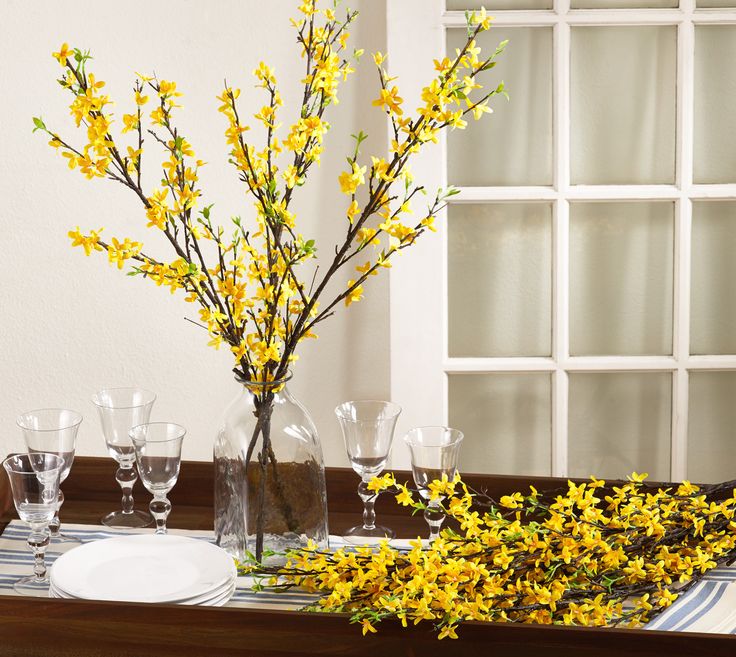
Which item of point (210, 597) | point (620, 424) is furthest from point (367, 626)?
point (620, 424)

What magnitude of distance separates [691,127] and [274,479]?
151cm

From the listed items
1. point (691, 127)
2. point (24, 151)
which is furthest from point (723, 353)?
point (24, 151)

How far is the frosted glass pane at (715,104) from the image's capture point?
2404 mm

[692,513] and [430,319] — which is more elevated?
[430,319]

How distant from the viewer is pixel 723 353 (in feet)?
8.36

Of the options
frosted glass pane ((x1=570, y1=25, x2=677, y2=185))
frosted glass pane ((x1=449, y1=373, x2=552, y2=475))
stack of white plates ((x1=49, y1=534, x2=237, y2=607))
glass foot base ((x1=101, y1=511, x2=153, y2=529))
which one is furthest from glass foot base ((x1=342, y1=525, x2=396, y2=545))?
frosted glass pane ((x1=570, y1=25, x2=677, y2=185))

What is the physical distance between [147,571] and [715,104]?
1.78m

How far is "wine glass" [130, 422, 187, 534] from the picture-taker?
1492 millimetres

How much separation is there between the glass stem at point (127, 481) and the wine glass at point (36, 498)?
22cm

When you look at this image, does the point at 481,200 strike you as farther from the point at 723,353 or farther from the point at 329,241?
the point at 723,353

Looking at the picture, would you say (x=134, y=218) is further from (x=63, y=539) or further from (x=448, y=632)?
(x=448, y=632)

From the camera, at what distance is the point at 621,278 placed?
2518 millimetres

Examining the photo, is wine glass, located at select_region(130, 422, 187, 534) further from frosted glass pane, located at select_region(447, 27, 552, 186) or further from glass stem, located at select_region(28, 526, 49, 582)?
frosted glass pane, located at select_region(447, 27, 552, 186)

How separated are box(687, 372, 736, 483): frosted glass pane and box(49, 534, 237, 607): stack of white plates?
1.53 m
